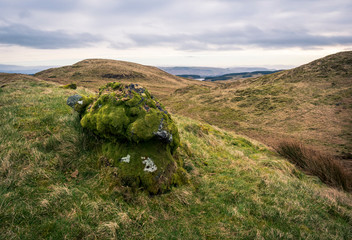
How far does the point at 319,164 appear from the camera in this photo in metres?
9.27

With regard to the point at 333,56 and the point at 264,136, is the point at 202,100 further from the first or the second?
the point at 333,56

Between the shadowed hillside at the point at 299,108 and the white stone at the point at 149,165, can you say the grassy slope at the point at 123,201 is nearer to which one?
the white stone at the point at 149,165

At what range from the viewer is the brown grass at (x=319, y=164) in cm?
826

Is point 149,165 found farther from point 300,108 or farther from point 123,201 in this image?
point 300,108

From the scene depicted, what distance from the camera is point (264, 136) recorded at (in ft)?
58.8

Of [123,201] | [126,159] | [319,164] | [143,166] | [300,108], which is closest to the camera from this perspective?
[123,201]

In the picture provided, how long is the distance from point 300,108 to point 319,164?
17.9 metres

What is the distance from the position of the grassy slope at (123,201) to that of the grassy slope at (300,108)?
389 inches

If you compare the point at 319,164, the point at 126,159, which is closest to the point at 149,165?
the point at 126,159

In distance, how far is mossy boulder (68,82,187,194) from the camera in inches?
218

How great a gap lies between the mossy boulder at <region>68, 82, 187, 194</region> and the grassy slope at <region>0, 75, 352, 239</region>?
396mm

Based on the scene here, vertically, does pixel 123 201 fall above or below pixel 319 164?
above

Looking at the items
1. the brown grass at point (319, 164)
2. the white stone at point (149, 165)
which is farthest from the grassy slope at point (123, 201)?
the brown grass at point (319, 164)

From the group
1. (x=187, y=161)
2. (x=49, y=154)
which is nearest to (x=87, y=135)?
(x=49, y=154)
